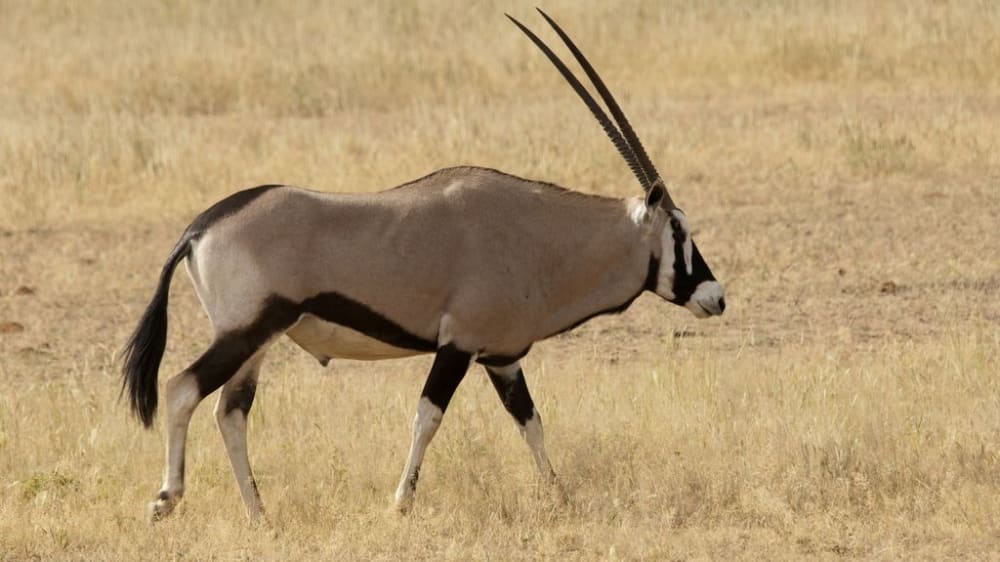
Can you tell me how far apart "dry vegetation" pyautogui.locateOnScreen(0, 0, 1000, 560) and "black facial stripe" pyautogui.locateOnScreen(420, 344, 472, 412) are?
50 centimetres

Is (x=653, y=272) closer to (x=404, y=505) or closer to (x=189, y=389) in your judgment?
(x=404, y=505)

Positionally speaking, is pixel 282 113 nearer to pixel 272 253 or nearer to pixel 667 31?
pixel 667 31

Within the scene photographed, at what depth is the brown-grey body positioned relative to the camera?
7.26 m

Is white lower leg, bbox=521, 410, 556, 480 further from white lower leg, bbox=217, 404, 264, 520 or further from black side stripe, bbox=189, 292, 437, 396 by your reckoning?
white lower leg, bbox=217, 404, 264, 520

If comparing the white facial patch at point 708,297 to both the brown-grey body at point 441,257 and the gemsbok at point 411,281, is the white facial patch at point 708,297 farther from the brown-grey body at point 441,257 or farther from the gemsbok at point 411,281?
the brown-grey body at point 441,257

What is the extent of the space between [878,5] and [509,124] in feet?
23.0

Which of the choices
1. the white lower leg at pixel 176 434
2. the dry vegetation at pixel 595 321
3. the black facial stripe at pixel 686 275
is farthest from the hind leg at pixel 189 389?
the black facial stripe at pixel 686 275

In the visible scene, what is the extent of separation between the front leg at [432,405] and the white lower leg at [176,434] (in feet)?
2.98

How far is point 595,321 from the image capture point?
11.4m

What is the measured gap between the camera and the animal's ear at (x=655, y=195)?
25.3ft

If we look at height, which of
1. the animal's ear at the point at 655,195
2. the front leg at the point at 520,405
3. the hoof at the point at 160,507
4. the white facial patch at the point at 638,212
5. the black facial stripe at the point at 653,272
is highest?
the animal's ear at the point at 655,195

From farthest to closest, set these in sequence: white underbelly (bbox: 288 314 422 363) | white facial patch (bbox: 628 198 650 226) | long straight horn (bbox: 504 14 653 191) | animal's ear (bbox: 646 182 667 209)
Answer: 1. long straight horn (bbox: 504 14 653 191)
2. white facial patch (bbox: 628 198 650 226)
3. animal's ear (bbox: 646 182 667 209)
4. white underbelly (bbox: 288 314 422 363)

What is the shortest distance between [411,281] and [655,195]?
3.80ft

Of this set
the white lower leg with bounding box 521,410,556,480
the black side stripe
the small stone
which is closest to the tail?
the black side stripe
